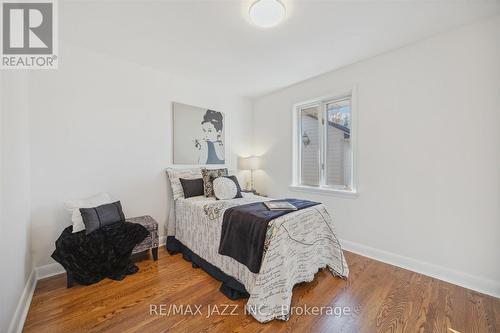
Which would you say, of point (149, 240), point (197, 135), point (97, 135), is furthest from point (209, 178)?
point (97, 135)

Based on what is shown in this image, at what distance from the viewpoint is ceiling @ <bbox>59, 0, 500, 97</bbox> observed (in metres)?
1.74

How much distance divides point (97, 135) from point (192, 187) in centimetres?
126

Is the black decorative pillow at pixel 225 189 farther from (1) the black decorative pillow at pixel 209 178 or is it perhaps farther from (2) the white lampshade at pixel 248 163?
(2) the white lampshade at pixel 248 163

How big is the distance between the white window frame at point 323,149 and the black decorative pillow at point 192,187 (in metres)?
1.51

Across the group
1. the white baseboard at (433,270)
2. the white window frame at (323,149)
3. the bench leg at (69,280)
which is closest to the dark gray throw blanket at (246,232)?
the white window frame at (323,149)

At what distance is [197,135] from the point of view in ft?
10.8

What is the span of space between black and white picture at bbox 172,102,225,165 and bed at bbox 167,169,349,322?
798 millimetres

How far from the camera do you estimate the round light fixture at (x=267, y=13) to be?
1663mm

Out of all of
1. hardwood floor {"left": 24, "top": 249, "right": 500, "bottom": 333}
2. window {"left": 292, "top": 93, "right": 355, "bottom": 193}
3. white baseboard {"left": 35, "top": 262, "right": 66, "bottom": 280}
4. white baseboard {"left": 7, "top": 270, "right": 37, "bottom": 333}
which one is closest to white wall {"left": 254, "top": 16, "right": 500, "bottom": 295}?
window {"left": 292, "top": 93, "right": 355, "bottom": 193}

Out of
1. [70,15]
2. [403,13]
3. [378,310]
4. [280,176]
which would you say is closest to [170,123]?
[70,15]

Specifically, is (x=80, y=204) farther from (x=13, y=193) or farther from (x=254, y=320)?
(x=254, y=320)

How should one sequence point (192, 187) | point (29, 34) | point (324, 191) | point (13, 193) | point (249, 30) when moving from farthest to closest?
1. point (324, 191)
2. point (192, 187)
3. point (249, 30)
4. point (29, 34)
5. point (13, 193)

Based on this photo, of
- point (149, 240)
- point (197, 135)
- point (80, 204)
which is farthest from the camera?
point (197, 135)

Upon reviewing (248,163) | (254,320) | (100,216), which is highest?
(248,163)
